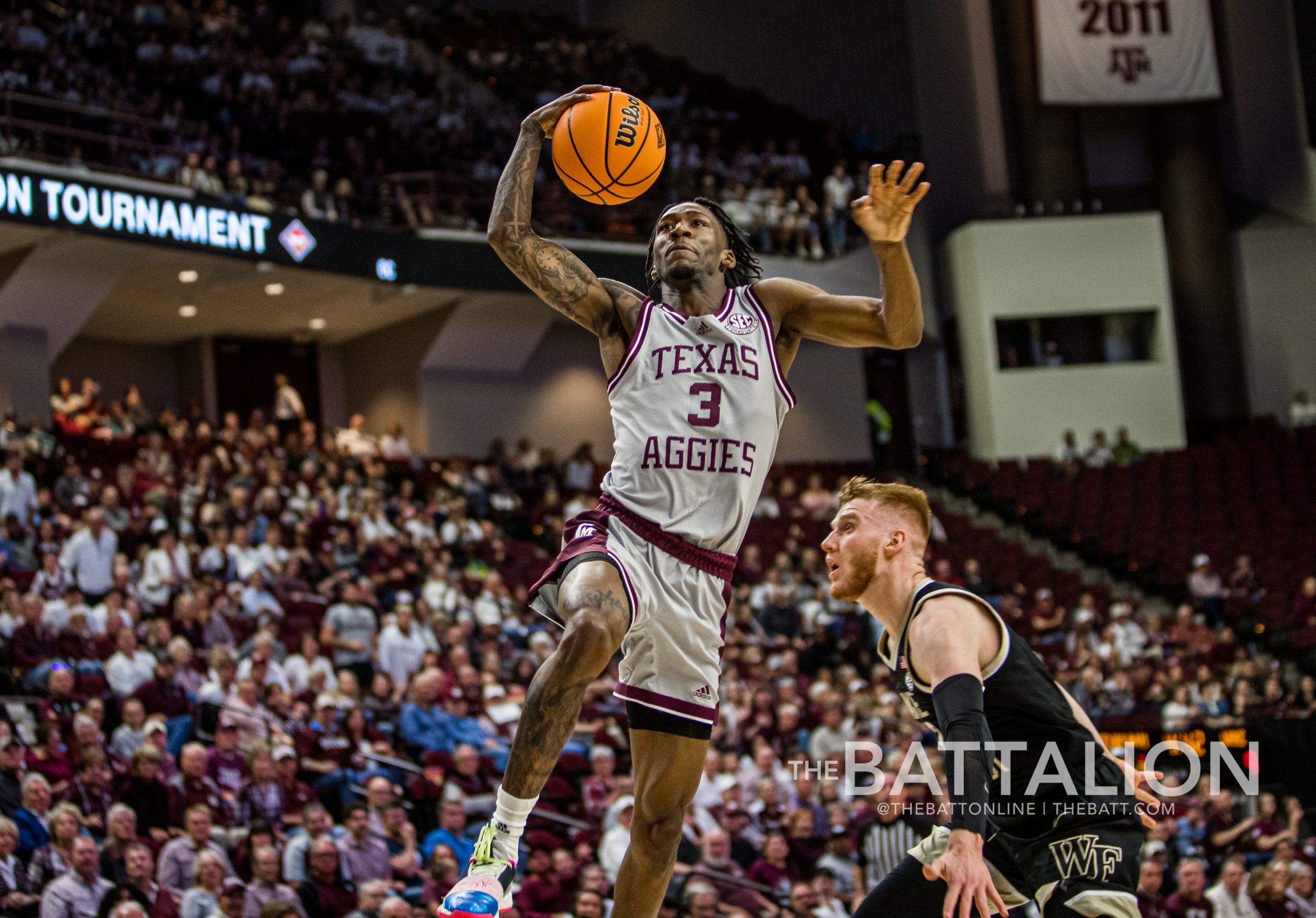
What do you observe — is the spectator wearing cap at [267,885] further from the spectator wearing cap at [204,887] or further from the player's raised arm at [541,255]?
the player's raised arm at [541,255]

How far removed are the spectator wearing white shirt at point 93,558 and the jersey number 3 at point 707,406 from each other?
903cm

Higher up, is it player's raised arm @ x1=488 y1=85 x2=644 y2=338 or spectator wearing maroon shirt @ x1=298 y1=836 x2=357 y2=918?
player's raised arm @ x1=488 y1=85 x2=644 y2=338

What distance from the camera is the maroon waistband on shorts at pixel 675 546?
4.47 meters

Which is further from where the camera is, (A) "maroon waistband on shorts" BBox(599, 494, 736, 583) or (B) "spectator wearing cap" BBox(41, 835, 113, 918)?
(B) "spectator wearing cap" BBox(41, 835, 113, 918)

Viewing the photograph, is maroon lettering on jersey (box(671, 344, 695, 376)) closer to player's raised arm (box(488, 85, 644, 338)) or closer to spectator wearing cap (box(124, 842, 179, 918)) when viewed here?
player's raised arm (box(488, 85, 644, 338))

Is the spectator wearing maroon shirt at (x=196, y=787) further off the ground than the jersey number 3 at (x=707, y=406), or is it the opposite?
the jersey number 3 at (x=707, y=406)

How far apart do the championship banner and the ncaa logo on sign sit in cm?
1354

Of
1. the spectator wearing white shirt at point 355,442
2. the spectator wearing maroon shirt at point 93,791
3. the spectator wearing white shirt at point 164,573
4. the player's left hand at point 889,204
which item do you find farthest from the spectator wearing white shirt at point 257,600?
the player's left hand at point 889,204

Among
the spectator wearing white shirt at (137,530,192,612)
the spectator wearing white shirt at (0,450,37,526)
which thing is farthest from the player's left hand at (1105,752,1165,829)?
the spectator wearing white shirt at (0,450,37,526)

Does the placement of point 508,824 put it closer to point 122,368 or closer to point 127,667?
point 127,667

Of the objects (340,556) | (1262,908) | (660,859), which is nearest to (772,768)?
(1262,908)

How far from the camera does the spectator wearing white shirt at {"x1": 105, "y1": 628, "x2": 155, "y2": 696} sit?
10680 millimetres

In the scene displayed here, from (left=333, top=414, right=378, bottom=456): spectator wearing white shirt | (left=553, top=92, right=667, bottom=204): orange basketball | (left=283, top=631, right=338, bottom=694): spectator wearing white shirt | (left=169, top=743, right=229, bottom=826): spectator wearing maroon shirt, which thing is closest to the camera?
(left=553, top=92, right=667, bottom=204): orange basketball

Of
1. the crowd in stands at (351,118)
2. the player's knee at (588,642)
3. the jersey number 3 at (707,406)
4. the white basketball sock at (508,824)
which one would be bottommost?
the white basketball sock at (508,824)
